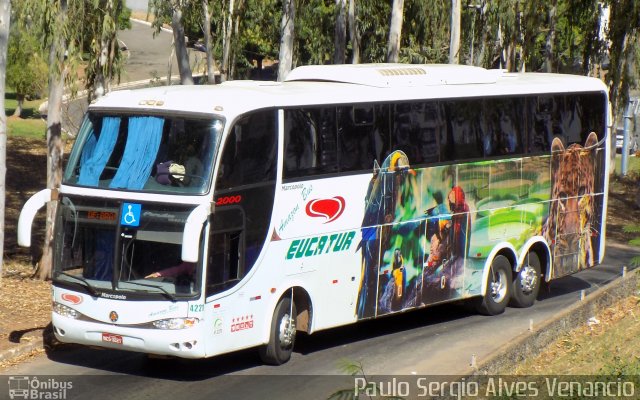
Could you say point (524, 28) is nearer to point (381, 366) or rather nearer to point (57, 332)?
point (381, 366)

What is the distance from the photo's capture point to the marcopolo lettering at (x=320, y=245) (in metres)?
13.3

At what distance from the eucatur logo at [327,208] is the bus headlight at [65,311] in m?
3.19

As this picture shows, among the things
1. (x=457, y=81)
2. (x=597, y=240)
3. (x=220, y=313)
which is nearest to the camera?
(x=220, y=313)

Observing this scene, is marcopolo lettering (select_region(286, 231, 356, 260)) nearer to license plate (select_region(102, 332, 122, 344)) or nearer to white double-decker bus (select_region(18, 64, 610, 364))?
white double-decker bus (select_region(18, 64, 610, 364))

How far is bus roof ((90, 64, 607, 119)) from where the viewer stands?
41.3 ft

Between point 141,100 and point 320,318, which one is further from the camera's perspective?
point 320,318

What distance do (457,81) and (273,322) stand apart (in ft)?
17.9

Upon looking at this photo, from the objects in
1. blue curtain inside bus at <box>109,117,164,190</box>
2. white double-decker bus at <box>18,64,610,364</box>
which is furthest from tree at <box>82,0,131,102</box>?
blue curtain inside bus at <box>109,117,164,190</box>

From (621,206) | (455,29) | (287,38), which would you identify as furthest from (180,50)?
(621,206)

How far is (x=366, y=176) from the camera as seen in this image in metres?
14.3

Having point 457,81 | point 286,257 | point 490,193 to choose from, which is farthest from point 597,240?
point 286,257

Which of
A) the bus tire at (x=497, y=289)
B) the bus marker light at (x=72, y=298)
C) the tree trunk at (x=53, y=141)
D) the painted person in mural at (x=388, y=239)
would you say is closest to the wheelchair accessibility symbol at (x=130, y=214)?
the bus marker light at (x=72, y=298)

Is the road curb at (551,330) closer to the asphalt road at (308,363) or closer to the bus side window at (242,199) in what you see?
the asphalt road at (308,363)

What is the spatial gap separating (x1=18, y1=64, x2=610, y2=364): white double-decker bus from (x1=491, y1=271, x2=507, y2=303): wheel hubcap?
3 cm
